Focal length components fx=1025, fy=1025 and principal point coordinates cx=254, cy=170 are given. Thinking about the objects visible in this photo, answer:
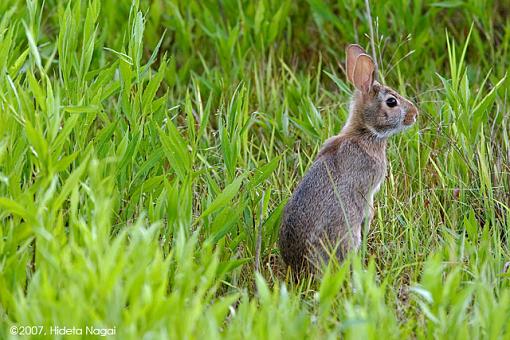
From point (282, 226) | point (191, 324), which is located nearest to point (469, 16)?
point (282, 226)

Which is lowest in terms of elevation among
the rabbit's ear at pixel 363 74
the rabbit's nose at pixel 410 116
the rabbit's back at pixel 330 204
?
the rabbit's back at pixel 330 204

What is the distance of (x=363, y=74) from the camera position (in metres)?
5.50

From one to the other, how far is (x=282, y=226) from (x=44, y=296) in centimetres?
173

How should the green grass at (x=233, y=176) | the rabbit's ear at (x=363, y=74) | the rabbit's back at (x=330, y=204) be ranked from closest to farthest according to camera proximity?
the green grass at (x=233, y=176) < the rabbit's back at (x=330, y=204) < the rabbit's ear at (x=363, y=74)

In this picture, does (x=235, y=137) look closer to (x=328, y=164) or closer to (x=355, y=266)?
(x=328, y=164)

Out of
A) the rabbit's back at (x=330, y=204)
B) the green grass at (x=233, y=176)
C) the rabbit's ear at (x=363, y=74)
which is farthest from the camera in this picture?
the rabbit's ear at (x=363, y=74)

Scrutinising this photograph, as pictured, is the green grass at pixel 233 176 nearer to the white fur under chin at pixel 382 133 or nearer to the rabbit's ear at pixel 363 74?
the white fur under chin at pixel 382 133

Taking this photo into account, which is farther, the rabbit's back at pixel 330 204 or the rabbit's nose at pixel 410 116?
the rabbit's nose at pixel 410 116

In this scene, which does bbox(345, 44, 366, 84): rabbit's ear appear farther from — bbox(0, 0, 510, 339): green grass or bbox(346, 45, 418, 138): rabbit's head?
bbox(0, 0, 510, 339): green grass

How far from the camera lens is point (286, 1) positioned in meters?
7.33

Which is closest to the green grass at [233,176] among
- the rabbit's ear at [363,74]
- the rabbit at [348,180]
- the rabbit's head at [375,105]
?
the rabbit at [348,180]

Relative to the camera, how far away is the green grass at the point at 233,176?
370 centimetres

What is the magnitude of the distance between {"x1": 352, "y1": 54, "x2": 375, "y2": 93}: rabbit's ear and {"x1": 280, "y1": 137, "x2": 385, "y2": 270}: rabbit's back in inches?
13.9

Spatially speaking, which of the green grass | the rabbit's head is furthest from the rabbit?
the green grass
